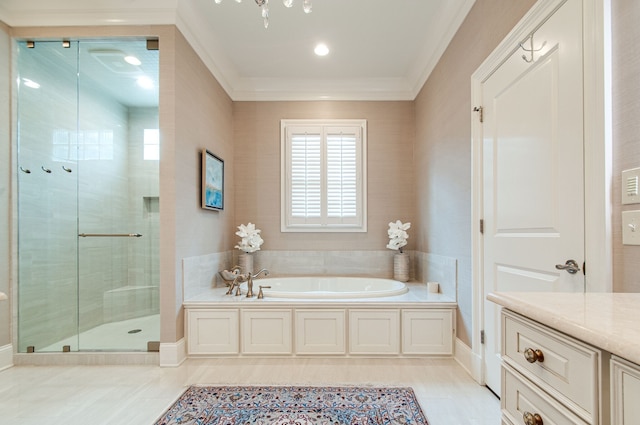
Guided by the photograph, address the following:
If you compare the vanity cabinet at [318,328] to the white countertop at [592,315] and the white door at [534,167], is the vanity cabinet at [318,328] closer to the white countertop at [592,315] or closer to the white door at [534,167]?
the white door at [534,167]

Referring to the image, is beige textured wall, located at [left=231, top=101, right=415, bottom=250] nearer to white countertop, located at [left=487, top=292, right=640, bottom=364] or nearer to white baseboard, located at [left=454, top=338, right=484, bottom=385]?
white baseboard, located at [left=454, top=338, right=484, bottom=385]

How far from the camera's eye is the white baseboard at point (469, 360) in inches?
84.7

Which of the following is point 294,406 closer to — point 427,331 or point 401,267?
point 427,331

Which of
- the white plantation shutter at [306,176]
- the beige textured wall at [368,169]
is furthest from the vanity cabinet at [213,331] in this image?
the white plantation shutter at [306,176]

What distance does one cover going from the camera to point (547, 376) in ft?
2.41

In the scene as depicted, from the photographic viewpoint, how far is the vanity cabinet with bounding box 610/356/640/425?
0.52 m

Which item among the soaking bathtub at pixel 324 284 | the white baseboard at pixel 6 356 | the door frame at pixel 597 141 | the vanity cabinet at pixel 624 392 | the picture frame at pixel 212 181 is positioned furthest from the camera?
the soaking bathtub at pixel 324 284

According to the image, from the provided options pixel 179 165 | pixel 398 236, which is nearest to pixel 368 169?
pixel 398 236

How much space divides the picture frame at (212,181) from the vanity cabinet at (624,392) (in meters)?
2.86

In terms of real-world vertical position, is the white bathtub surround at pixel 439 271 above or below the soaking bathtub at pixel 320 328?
above

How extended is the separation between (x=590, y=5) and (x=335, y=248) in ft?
9.80

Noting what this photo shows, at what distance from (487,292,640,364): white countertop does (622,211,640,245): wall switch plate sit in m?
0.23

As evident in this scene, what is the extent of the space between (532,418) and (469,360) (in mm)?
1713

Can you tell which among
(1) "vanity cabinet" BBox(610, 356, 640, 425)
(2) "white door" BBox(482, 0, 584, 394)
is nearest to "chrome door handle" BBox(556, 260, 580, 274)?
(2) "white door" BBox(482, 0, 584, 394)
